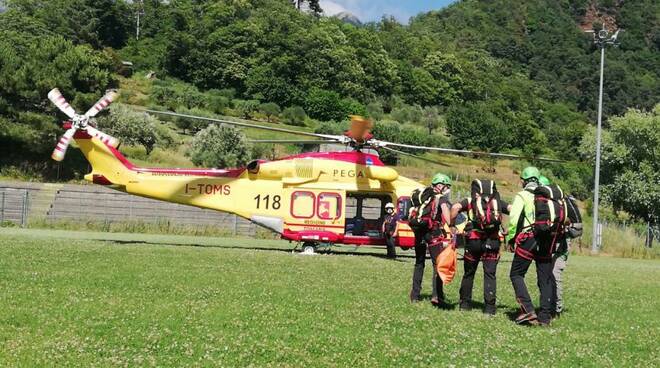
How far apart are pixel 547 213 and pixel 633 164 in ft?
128

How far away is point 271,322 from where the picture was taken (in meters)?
8.36

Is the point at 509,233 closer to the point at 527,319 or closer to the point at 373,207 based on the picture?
the point at 527,319

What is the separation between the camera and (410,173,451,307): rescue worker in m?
10.6

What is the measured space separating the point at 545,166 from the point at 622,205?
1843 inches

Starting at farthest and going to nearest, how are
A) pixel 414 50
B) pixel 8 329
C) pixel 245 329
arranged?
pixel 414 50 → pixel 245 329 → pixel 8 329

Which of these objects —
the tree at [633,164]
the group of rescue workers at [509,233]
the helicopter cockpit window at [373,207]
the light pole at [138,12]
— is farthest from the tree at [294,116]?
the group of rescue workers at [509,233]

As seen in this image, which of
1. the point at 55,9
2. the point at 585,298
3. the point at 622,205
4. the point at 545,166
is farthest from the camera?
the point at 55,9

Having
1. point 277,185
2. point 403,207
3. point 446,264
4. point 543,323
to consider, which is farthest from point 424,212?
point 277,185

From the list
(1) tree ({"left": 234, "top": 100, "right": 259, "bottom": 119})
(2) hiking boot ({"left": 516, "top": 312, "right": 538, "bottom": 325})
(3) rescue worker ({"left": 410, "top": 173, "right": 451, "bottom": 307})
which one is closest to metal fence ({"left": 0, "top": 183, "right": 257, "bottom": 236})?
(3) rescue worker ({"left": 410, "top": 173, "right": 451, "bottom": 307})

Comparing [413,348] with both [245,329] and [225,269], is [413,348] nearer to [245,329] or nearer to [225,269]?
[245,329]

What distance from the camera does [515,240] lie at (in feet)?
32.7

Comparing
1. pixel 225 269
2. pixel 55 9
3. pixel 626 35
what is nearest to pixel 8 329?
pixel 225 269

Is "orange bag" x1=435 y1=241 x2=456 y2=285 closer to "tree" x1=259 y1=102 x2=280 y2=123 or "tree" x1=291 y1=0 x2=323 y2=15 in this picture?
"tree" x1=259 y1=102 x2=280 y2=123

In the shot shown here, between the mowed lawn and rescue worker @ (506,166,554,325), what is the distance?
1.20 feet
